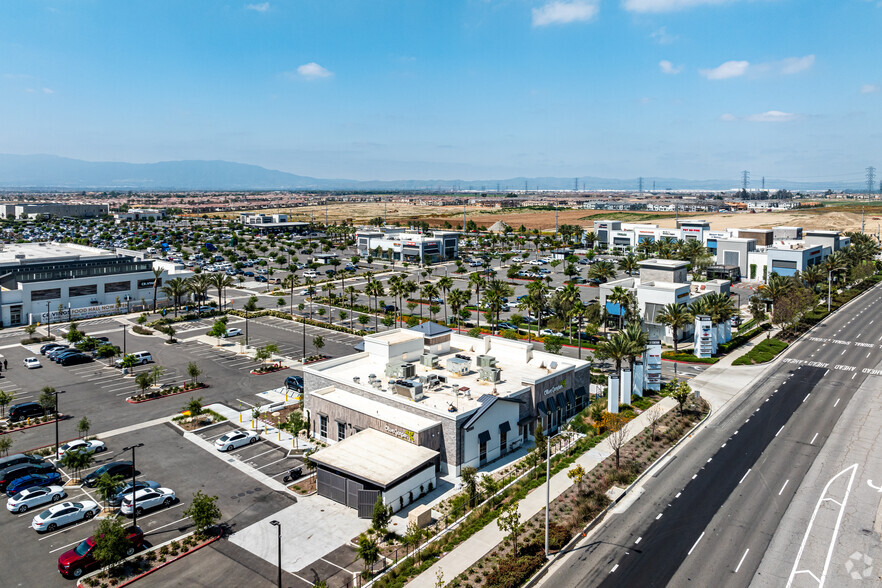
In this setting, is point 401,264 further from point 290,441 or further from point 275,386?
point 290,441

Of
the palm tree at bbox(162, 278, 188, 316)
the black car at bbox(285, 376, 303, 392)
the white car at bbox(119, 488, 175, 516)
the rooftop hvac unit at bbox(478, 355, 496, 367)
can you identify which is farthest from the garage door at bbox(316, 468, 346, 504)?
the palm tree at bbox(162, 278, 188, 316)

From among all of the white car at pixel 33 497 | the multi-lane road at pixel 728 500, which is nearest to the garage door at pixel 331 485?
the multi-lane road at pixel 728 500

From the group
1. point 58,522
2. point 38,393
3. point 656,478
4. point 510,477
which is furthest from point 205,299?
point 656,478

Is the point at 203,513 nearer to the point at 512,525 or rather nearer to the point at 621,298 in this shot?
the point at 512,525

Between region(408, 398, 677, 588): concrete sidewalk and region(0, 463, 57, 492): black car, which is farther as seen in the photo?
region(0, 463, 57, 492): black car

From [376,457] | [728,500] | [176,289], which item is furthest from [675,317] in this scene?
[176,289]

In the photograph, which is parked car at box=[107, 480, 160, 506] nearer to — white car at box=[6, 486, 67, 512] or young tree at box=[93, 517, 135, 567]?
white car at box=[6, 486, 67, 512]
